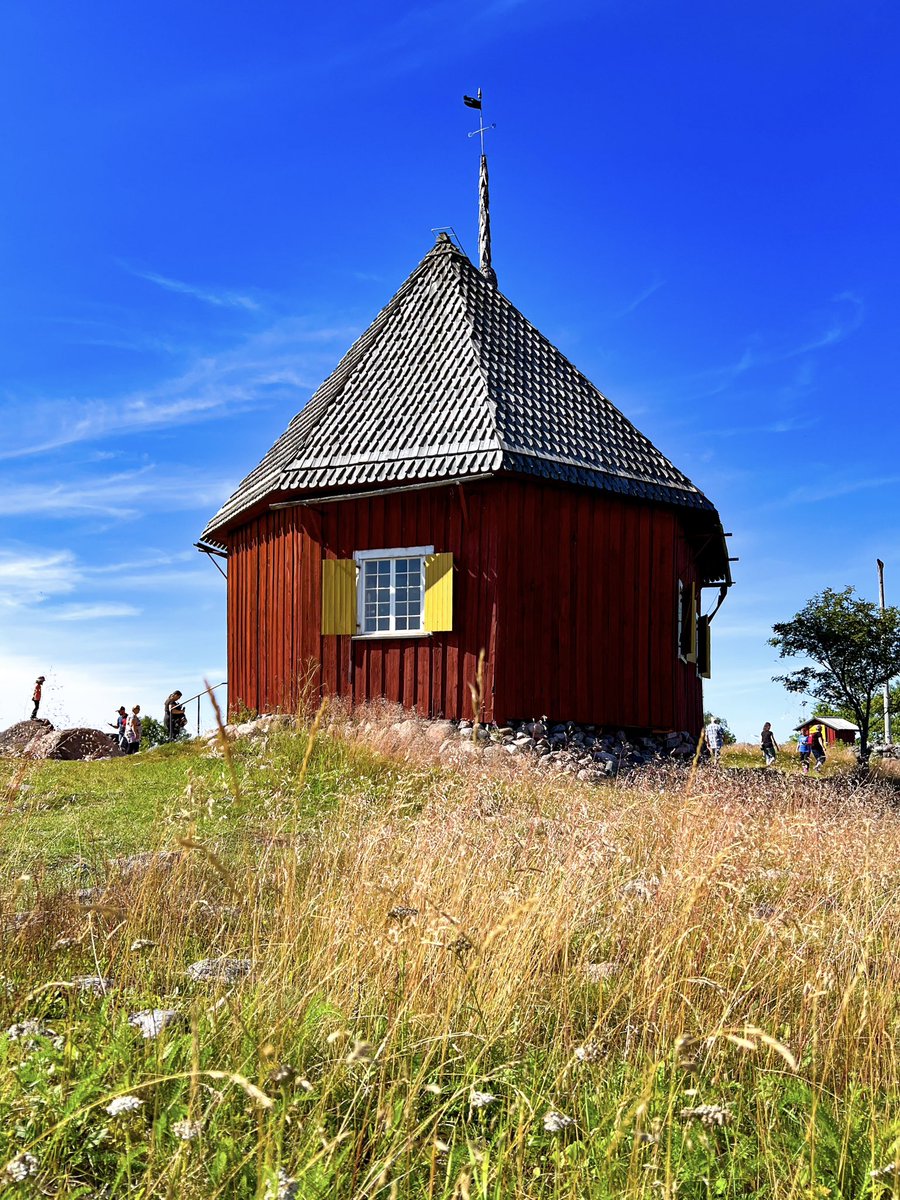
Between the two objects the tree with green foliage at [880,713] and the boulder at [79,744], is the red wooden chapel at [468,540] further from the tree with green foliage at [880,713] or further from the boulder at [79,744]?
the tree with green foliage at [880,713]

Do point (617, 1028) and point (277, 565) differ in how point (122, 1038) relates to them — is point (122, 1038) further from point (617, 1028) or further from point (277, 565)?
point (277, 565)

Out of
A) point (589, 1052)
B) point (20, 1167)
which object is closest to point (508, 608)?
point (589, 1052)

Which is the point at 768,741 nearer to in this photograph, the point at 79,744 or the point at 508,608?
the point at 508,608

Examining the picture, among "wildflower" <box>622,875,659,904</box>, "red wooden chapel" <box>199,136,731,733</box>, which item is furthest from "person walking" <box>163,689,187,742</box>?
"wildflower" <box>622,875,659,904</box>

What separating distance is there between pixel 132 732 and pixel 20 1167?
2003 centimetres

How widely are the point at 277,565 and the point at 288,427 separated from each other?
3.64 m

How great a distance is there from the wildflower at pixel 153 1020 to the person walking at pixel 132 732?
739 inches

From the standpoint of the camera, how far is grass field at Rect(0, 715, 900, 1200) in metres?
2.62

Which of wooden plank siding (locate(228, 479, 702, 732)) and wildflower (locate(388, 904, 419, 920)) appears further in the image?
wooden plank siding (locate(228, 479, 702, 732))

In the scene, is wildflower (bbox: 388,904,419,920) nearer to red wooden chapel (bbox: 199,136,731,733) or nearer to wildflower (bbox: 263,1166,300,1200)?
wildflower (bbox: 263,1166,300,1200)

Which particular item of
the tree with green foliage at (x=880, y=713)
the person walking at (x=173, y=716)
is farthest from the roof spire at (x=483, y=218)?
the tree with green foliage at (x=880, y=713)

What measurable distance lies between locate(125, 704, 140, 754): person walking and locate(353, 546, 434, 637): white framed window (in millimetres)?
8387

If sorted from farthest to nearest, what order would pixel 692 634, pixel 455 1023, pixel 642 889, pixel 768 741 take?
pixel 768 741 < pixel 692 634 < pixel 642 889 < pixel 455 1023

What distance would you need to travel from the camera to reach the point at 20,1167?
228 centimetres
